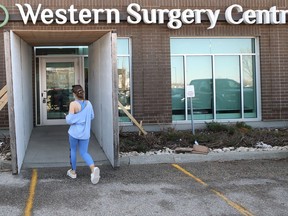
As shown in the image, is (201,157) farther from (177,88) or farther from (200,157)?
(177,88)

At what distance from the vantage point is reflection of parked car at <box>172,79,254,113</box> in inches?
515

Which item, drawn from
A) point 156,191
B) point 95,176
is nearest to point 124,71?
point 95,176

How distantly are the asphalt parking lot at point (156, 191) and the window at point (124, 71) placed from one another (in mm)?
4161

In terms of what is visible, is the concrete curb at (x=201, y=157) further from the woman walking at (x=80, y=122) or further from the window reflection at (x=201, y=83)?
the window reflection at (x=201, y=83)

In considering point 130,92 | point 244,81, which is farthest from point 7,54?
point 244,81

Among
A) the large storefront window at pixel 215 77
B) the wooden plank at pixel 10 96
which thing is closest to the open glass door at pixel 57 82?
the large storefront window at pixel 215 77

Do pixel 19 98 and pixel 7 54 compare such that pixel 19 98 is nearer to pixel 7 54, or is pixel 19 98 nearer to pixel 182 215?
pixel 7 54

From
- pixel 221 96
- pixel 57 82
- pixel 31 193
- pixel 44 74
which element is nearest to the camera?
pixel 31 193

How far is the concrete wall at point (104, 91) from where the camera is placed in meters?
8.38

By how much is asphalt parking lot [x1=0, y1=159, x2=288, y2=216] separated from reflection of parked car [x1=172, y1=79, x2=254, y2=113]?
14.6ft

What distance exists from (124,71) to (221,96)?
3241 millimetres

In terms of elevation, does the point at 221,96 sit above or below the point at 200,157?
above

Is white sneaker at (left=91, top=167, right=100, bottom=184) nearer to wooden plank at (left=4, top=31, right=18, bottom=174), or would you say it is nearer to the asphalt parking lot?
the asphalt parking lot

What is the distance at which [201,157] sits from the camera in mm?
9180
